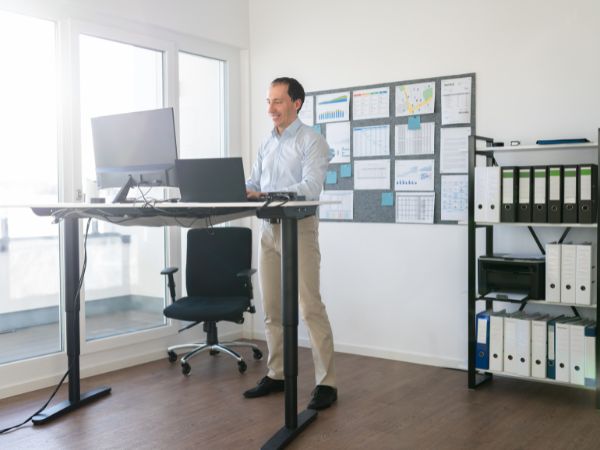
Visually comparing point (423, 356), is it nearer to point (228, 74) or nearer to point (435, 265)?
point (435, 265)

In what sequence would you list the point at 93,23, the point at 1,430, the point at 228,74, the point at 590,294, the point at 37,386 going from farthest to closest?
the point at 228,74 < the point at 93,23 < the point at 37,386 < the point at 590,294 < the point at 1,430

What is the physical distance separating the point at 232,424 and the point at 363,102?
2333 millimetres

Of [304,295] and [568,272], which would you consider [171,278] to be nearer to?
[304,295]

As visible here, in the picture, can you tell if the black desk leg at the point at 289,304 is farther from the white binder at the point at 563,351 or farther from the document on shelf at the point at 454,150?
the document on shelf at the point at 454,150

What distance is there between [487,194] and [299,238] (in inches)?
44.0

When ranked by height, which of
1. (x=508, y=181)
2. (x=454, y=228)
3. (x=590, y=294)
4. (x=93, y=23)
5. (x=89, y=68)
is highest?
(x=93, y=23)

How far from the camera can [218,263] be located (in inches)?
165

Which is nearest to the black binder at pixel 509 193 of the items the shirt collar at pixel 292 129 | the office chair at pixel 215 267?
the shirt collar at pixel 292 129

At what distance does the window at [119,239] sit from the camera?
156 inches

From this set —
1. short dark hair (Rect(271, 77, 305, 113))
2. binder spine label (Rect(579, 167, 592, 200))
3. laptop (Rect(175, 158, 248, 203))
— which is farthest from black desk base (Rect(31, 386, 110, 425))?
binder spine label (Rect(579, 167, 592, 200))

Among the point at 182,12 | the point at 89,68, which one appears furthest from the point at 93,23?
the point at 182,12

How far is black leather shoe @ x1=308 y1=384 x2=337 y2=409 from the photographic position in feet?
10.5

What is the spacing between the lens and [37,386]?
11.9ft

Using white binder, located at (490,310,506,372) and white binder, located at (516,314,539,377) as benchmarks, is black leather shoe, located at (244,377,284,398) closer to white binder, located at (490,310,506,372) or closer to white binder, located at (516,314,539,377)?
white binder, located at (490,310,506,372)
